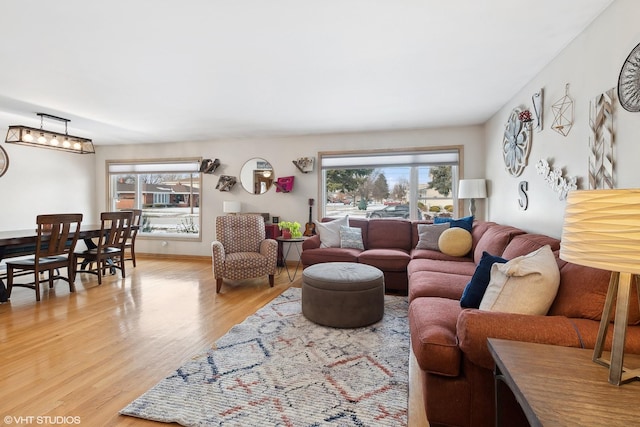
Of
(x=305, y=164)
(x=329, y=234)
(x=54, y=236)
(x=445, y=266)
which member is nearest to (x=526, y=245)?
(x=445, y=266)

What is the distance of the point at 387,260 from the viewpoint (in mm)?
4043

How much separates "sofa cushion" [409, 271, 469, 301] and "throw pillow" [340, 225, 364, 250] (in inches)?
66.3

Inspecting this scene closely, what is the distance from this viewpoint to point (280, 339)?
2678 millimetres

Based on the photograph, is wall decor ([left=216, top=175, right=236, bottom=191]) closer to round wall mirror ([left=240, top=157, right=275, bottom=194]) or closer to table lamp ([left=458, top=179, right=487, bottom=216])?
round wall mirror ([left=240, top=157, right=275, bottom=194])

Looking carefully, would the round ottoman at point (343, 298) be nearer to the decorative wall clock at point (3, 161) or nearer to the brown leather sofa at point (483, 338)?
the brown leather sofa at point (483, 338)

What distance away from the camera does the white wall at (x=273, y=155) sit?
16.6 feet

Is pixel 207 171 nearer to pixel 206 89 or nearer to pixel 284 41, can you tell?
pixel 206 89

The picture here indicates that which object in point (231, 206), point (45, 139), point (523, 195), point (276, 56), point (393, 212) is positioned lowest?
point (393, 212)

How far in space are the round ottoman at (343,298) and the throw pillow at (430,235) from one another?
1356 mm

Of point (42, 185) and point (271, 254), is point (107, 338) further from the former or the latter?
point (42, 185)

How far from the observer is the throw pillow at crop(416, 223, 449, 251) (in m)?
4.14

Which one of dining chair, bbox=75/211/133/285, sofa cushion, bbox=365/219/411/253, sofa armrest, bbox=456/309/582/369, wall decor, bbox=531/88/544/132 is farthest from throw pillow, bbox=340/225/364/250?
dining chair, bbox=75/211/133/285

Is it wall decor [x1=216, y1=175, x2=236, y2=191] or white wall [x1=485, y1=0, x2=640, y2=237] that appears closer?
white wall [x1=485, y1=0, x2=640, y2=237]

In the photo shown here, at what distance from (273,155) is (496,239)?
3.95 meters
